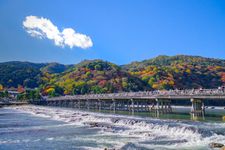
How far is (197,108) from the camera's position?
2363 inches

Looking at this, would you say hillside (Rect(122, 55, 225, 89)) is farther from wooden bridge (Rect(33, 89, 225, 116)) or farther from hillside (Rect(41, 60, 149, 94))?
wooden bridge (Rect(33, 89, 225, 116))

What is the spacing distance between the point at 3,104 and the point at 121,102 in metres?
61.4

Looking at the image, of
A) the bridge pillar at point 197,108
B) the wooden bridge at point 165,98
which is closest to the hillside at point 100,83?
the wooden bridge at point 165,98

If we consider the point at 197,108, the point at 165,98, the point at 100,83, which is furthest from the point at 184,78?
the point at 197,108

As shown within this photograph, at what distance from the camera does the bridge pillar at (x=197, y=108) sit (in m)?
58.2

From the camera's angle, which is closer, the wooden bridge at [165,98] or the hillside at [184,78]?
the wooden bridge at [165,98]

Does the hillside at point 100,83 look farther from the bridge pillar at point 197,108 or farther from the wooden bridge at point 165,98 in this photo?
the bridge pillar at point 197,108

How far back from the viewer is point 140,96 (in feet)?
252

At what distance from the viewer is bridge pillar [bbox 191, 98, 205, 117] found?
5816 centimetres

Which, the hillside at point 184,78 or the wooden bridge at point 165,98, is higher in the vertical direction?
the hillside at point 184,78

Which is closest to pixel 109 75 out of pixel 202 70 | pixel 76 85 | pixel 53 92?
pixel 76 85

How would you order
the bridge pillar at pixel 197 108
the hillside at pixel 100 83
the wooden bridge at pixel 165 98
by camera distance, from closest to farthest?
the wooden bridge at pixel 165 98, the bridge pillar at pixel 197 108, the hillside at pixel 100 83

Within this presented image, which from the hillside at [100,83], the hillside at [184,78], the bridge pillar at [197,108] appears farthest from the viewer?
the hillside at [184,78]

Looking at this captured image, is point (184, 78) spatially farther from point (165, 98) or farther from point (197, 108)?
point (197, 108)
